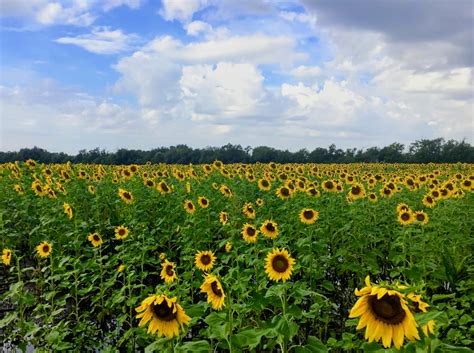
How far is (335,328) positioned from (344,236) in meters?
1.36

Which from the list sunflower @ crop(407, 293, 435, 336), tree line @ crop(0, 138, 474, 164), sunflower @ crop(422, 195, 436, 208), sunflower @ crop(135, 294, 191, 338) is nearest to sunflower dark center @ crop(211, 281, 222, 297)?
sunflower @ crop(135, 294, 191, 338)

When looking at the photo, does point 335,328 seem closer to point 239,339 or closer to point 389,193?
point 239,339

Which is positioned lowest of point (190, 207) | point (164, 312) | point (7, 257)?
point (7, 257)

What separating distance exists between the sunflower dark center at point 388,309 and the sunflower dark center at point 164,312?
120 centimetres

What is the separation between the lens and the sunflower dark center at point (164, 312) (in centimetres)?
281

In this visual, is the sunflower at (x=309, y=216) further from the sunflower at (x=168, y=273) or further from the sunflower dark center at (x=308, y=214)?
the sunflower at (x=168, y=273)

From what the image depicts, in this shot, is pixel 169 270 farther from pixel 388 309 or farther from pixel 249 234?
pixel 388 309

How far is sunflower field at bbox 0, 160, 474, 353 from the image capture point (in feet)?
9.25

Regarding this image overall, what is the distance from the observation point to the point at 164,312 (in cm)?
281

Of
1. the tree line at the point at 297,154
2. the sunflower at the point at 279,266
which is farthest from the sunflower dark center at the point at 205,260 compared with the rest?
the tree line at the point at 297,154

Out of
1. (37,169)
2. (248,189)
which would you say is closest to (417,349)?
(248,189)

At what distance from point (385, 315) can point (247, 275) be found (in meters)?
2.52

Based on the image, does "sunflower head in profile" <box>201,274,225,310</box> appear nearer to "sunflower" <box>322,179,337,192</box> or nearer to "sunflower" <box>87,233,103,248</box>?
"sunflower" <box>87,233,103,248</box>

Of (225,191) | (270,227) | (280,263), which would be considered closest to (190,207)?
(225,191)
